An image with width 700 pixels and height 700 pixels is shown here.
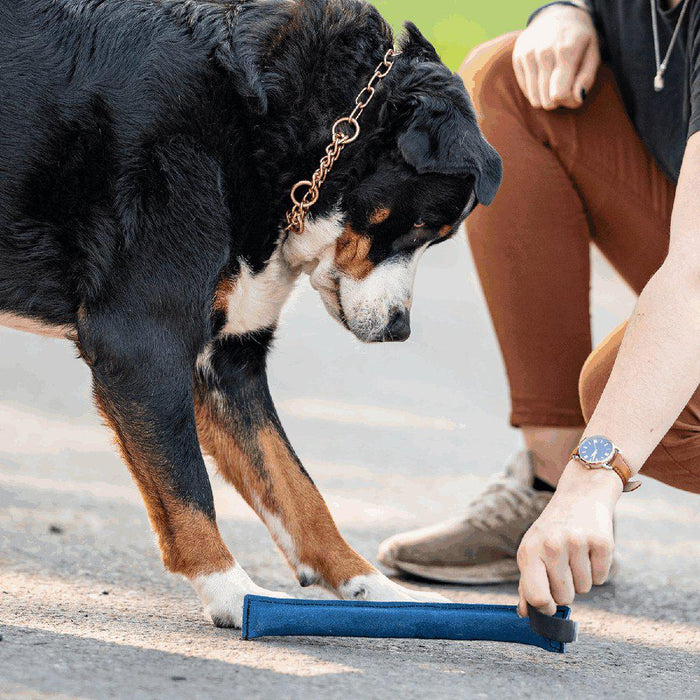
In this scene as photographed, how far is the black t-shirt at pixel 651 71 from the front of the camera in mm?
2331

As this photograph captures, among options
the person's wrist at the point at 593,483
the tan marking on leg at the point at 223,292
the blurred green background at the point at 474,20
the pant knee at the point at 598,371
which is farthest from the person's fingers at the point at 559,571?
the blurred green background at the point at 474,20

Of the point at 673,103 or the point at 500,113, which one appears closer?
the point at 673,103

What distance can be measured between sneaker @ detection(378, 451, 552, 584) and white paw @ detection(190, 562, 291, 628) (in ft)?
2.06

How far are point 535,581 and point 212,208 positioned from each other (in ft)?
3.08

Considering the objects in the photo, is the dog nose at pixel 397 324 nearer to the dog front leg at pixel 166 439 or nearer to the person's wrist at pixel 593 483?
the dog front leg at pixel 166 439

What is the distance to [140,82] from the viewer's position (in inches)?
82.5

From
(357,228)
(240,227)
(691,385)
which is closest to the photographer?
(691,385)

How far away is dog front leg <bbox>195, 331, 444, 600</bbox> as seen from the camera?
2.22 metres

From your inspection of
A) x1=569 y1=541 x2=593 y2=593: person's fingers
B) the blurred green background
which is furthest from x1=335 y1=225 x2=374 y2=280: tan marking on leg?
the blurred green background

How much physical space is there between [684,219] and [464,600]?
103cm

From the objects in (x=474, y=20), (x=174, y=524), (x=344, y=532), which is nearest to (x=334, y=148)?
(x=174, y=524)

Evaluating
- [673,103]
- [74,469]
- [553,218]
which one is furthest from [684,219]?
[74,469]

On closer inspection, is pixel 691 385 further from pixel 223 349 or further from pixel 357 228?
pixel 223 349

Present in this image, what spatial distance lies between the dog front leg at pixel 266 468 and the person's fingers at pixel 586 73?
90 centimetres
